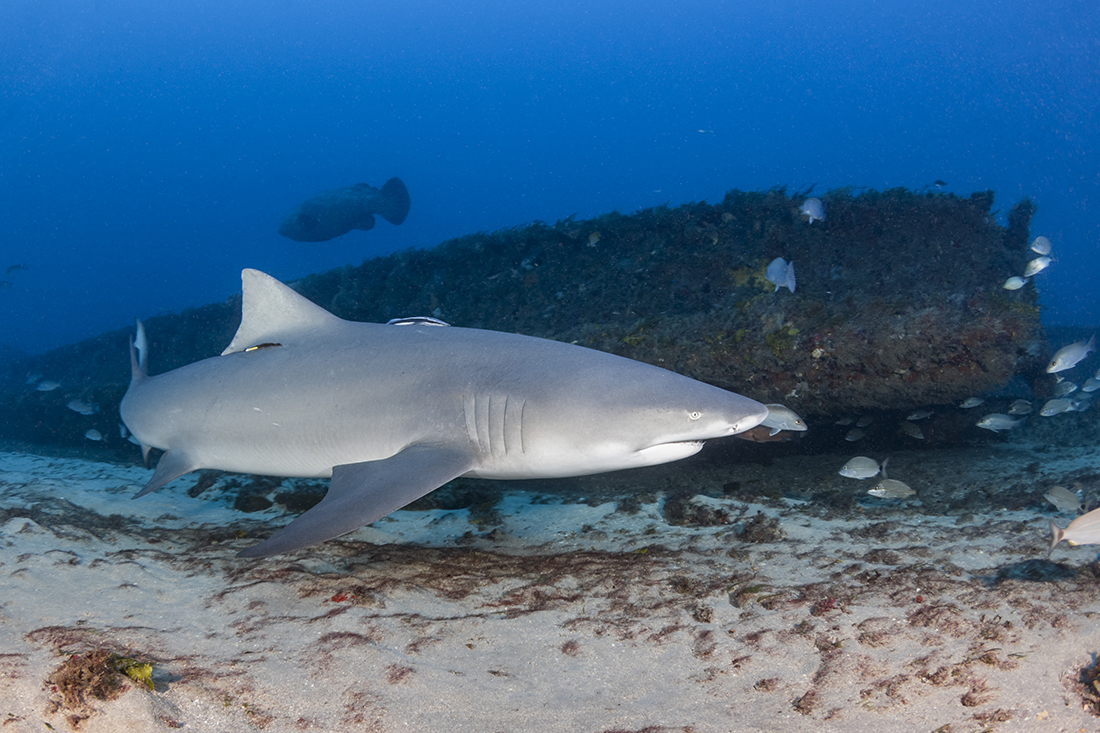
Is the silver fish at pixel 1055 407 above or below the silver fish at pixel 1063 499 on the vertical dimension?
above

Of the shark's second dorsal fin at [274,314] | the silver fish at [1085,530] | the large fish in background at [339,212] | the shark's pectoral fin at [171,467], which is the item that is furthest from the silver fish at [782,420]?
the large fish in background at [339,212]

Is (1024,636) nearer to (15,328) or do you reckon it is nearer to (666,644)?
(666,644)

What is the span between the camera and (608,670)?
2.26 m

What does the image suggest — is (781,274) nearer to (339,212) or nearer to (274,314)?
(274,314)

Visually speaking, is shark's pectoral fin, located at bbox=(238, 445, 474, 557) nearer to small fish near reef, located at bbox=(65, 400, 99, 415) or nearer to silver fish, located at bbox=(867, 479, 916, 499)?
silver fish, located at bbox=(867, 479, 916, 499)

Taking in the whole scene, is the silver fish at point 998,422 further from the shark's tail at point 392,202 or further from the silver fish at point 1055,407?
the shark's tail at point 392,202

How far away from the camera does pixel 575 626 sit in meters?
2.63

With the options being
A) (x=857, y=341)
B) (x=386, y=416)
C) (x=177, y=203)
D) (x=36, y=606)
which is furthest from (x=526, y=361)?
(x=177, y=203)

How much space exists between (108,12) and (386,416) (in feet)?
740

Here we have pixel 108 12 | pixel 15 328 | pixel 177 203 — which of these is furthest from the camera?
pixel 177 203

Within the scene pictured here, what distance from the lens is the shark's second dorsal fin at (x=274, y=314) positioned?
4.12 meters

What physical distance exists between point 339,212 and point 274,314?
18.3m

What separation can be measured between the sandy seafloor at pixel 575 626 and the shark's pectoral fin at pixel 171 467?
383 millimetres

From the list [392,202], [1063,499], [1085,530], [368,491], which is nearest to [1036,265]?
[1063,499]
